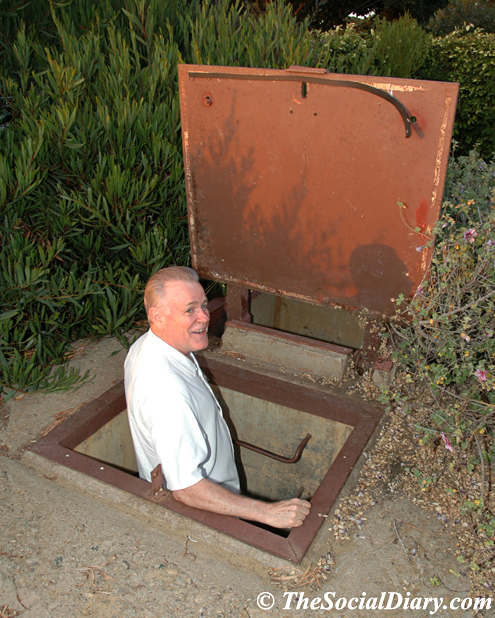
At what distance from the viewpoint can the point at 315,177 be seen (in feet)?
10.3

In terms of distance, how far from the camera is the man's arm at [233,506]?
7.91ft

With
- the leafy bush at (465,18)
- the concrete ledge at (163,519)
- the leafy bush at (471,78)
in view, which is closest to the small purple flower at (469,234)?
the concrete ledge at (163,519)

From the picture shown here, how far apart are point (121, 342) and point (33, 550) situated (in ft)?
6.07

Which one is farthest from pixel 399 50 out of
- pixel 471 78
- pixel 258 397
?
pixel 258 397

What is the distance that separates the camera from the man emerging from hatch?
2.40 meters

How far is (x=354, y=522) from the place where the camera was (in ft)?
8.31

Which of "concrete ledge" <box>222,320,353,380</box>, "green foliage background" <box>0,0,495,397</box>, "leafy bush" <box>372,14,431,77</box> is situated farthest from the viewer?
"leafy bush" <box>372,14,431,77</box>

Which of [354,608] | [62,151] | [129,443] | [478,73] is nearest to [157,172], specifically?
[62,151]

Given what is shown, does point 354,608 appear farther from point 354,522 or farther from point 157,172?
point 157,172

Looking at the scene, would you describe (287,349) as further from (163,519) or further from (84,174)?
(84,174)

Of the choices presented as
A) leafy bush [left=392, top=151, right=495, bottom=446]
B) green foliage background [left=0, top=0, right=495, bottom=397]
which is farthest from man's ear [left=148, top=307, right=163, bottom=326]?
leafy bush [left=392, top=151, right=495, bottom=446]

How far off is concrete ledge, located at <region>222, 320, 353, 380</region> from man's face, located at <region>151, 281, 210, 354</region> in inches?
48.7

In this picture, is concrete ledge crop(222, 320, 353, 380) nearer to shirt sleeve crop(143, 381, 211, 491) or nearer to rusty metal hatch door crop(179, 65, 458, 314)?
rusty metal hatch door crop(179, 65, 458, 314)

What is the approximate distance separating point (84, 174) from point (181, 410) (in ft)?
7.77
